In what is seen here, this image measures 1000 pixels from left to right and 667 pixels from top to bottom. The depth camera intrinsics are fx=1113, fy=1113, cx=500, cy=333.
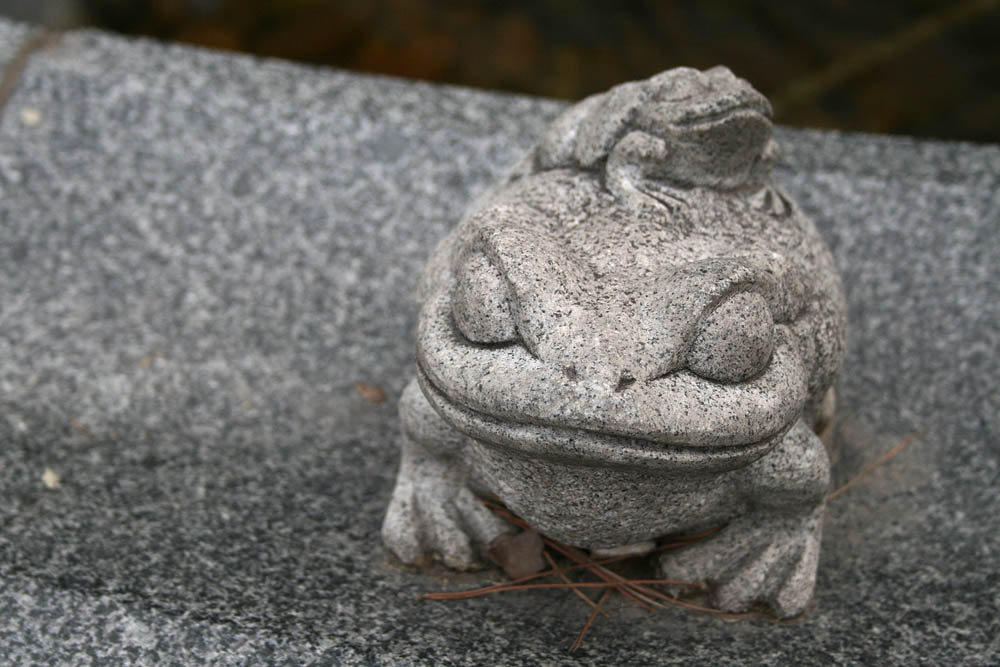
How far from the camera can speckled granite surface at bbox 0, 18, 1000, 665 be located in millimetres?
1500

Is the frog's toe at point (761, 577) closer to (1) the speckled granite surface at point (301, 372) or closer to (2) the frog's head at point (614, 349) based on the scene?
(1) the speckled granite surface at point (301, 372)

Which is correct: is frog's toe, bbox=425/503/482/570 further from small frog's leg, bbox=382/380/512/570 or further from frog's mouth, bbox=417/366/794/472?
frog's mouth, bbox=417/366/794/472

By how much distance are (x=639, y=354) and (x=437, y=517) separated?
0.50 m

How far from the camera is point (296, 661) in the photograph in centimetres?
140

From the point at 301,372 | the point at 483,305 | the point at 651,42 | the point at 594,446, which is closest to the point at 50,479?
the point at 301,372

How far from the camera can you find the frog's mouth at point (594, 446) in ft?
4.02

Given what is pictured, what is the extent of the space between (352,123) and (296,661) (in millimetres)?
1227

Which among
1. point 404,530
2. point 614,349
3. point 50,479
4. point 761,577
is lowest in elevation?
point 50,479

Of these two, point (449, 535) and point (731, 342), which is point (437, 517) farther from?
point (731, 342)

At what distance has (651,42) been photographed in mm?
3926

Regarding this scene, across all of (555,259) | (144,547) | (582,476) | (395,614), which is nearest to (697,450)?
(582,476)

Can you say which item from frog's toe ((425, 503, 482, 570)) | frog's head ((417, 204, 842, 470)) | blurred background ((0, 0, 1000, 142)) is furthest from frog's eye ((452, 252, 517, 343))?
blurred background ((0, 0, 1000, 142))

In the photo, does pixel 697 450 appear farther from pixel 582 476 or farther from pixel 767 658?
pixel 767 658

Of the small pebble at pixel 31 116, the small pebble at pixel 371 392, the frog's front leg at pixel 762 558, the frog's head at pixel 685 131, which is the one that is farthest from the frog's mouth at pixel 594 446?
the small pebble at pixel 31 116
